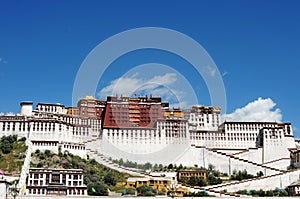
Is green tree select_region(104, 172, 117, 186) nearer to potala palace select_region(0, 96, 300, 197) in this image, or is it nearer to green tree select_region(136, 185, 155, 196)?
green tree select_region(136, 185, 155, 196)

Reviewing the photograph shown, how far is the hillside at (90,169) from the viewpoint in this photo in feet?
214

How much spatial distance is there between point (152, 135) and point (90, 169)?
66.1ft

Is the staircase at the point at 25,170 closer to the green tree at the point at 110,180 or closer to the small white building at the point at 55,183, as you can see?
the small white building at the point at 55,183

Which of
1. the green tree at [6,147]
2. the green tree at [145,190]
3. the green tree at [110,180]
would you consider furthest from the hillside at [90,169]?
the green tree at [6,147]

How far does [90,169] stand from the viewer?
7581 centimetres

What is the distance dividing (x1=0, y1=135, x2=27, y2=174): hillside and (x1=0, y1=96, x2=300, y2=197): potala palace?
1.70 meters

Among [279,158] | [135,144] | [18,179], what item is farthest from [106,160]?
[279,158]

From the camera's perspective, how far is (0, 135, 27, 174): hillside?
70.1 meters

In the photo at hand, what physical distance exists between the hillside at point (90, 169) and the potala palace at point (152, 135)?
7.93 feet

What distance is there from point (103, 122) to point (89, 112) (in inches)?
193

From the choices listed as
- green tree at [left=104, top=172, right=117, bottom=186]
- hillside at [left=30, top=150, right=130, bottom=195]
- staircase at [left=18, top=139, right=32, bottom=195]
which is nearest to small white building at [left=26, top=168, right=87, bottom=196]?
staircase at [left=18, top=139, right=32, bottom=195]

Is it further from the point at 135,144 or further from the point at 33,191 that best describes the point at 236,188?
the point at 33,191

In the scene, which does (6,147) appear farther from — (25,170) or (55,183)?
(55,183)

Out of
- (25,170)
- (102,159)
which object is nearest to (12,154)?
(25,170)
